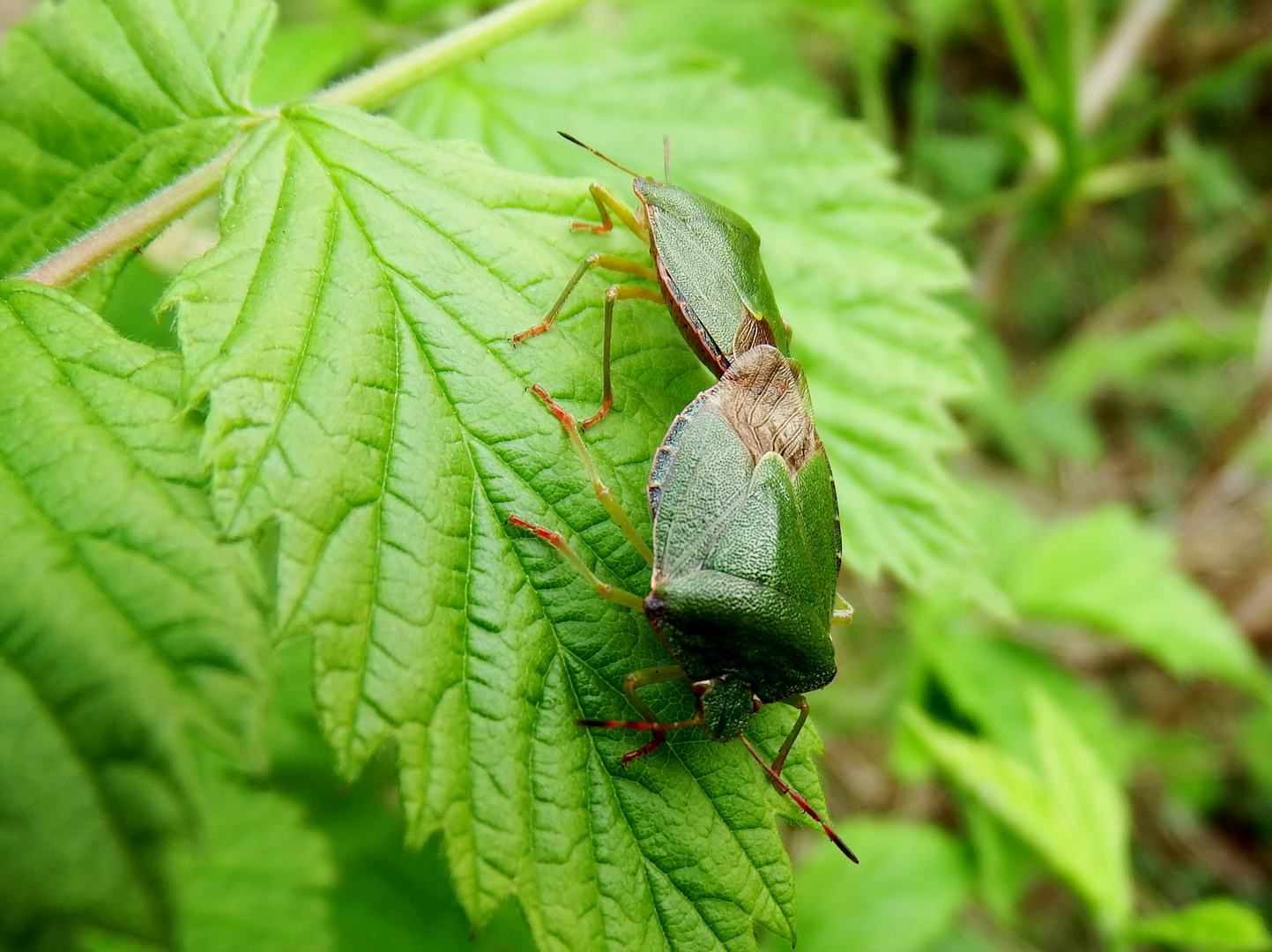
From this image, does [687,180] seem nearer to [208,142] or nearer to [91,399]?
[208,142]

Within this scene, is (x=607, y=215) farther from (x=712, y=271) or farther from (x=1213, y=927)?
(x=1213, y=927)

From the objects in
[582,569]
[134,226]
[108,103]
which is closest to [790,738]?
[582,569]

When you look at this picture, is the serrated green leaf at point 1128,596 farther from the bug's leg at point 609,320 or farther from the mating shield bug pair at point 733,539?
the bug's leg at point 609,320

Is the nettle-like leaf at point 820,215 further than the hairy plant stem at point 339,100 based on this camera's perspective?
Yes

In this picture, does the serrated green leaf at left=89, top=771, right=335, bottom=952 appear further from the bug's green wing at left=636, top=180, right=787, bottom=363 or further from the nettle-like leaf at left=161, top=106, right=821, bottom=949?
the bug's green wing at left=636, top=180, right=787, bottom=363

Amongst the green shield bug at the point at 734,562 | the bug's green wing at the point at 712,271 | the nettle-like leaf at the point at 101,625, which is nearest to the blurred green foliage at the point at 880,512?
the nettle-like leaf at the point at 101,625

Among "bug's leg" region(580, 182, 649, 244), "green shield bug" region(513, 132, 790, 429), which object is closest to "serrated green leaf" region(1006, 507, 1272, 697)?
"green shield bug" region(513, 132, 790, 429)
